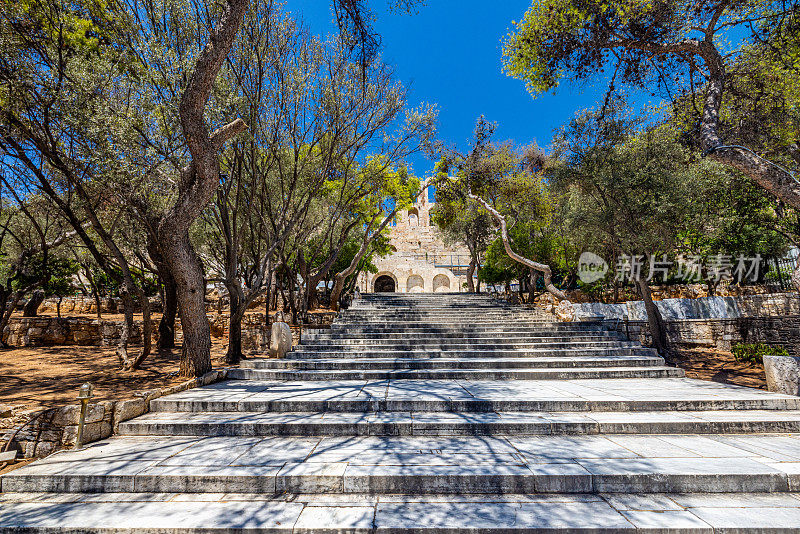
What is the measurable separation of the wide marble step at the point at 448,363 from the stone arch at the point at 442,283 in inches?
1035

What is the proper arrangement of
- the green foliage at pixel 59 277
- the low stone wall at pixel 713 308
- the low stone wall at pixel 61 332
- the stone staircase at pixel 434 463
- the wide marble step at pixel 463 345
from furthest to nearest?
the green foliage at pixel 59 277
the low stone wall at pixel 713 308
the low stone wall at pixel 61 332
the wide marble step at pixel 463 345
the stone staircase at pixel 434 463

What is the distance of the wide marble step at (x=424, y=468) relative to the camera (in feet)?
10.9

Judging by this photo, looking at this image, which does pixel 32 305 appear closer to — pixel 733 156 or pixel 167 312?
pixel 167 312

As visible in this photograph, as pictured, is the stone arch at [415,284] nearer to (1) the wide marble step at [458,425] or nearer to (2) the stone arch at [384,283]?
(2) the stone arch at [384,283]

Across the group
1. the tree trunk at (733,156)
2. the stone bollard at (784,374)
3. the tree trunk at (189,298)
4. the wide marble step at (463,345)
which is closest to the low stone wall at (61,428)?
the tree trunk at (189,298)

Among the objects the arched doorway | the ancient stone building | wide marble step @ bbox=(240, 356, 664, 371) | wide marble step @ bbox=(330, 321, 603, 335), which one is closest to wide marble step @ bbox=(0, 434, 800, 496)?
wide marble step @ bbox=(240, 356, 664, 371)

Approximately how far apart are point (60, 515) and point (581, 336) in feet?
36.2

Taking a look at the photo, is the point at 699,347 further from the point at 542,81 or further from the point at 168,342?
the point at 168,342

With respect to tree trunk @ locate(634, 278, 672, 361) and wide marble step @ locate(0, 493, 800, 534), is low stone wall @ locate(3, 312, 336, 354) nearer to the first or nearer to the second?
wide marble step @ locate(0, 493, 800, 534)

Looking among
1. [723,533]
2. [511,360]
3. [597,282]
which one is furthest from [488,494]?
[597,282]

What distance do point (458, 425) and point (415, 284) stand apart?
97.9 ft

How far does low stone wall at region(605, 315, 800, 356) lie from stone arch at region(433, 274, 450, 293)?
22.8 m

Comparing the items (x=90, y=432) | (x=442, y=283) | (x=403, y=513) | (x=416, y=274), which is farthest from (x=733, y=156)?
(x=442, y=283)

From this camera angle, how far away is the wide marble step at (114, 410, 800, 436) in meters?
4.59
